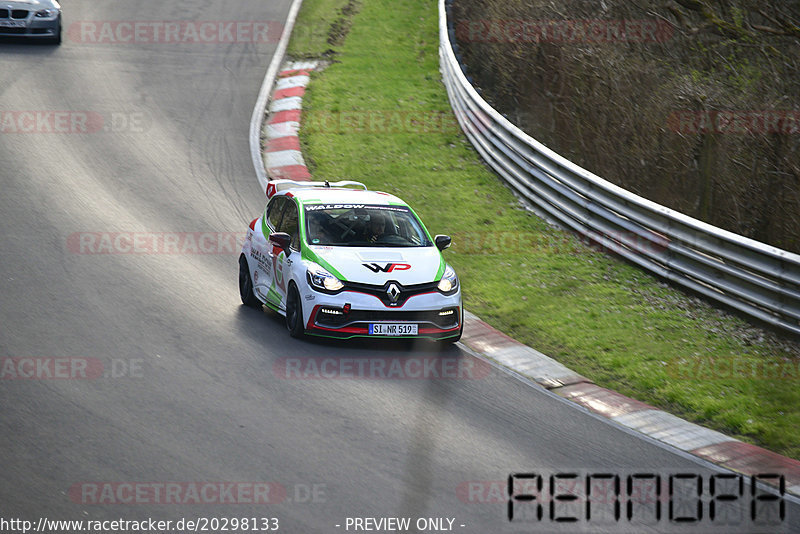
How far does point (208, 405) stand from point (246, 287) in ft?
12.3

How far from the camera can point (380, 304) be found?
10.8 m

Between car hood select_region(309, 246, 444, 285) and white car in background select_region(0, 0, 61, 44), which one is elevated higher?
white car in background select_region(0, 0, 61, 44)

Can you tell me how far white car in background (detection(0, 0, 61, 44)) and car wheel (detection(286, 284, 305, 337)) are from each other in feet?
51.5

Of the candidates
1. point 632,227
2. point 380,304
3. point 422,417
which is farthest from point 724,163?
point 422,417

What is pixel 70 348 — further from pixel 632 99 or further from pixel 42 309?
pixel 632 99

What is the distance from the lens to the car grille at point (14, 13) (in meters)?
23.2

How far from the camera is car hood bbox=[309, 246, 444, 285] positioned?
11.0m

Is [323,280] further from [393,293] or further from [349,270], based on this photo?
[393,293]

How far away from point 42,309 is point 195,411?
3694 mm

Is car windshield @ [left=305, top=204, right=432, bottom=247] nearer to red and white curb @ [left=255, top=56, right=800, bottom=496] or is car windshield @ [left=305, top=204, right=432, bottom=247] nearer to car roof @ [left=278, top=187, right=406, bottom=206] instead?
car roof @ [left=278, top=187, right=406, bottom=206]
